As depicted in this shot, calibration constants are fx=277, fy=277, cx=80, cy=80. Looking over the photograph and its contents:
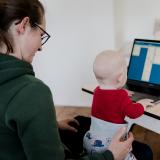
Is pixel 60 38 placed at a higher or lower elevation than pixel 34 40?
lower

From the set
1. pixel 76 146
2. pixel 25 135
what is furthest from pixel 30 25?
pixel 76 146

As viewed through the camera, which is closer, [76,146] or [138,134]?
[76,146]

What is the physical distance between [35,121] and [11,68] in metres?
0.18

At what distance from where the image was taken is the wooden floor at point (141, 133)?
2549mm

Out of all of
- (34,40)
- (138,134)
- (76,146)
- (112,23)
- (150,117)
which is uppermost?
(34,40)

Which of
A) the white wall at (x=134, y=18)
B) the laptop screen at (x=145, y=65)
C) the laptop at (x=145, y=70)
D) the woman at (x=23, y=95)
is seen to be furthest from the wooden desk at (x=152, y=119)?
the white wall at (x=134, y=18)

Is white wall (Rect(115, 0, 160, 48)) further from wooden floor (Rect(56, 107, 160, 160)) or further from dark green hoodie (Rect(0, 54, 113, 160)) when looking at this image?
dark green hoodie (Rect(0, 54, 113, 160))

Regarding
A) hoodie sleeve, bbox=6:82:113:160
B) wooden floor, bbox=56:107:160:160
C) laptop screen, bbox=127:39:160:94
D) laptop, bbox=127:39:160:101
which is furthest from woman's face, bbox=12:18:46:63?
wooden floor, bbox=56:107:160:160

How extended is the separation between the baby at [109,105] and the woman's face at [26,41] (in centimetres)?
48

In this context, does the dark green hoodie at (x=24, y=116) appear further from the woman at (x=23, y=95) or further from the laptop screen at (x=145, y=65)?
the laptop screen at (x=145, y=65)

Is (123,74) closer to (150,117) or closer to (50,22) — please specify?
(150,117)

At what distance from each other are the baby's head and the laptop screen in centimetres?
48

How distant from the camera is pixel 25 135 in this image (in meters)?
0.82

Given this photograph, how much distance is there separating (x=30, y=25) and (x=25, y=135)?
0.36 m
